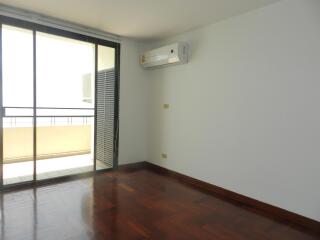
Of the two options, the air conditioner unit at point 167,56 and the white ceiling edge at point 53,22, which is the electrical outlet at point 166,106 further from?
the white ceiling edge at point 53,22

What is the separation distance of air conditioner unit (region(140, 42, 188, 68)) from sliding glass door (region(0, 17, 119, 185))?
582 millimetres

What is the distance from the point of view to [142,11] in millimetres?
2711

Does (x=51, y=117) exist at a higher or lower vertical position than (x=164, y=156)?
higher

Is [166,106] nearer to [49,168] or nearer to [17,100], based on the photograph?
[49,168]

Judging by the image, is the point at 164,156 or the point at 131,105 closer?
the point at 164,156

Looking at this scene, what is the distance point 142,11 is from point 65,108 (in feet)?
9.89

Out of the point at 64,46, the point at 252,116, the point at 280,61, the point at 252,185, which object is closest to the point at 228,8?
the point at 280,61

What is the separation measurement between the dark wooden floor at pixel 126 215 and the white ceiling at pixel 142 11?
239 cm

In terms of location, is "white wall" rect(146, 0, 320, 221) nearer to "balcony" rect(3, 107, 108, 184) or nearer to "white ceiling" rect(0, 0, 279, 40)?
"white ceiling" rect(0, 0, 279, 40)

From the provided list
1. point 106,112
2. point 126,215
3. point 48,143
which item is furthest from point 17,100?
point 126,215

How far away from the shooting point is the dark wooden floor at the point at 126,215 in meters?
2.04

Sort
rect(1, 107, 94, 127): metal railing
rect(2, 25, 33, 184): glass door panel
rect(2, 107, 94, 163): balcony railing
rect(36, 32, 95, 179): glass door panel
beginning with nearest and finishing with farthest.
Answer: rect(2, 25, 33, 184): glass door panel < rect(1, 107, 94, 127): metal railing < rect(2, 107, 94, 163): balcony railing < rect(36, 32, 95, 179): glass door panel

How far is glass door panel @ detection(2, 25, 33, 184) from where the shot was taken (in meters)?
3.09

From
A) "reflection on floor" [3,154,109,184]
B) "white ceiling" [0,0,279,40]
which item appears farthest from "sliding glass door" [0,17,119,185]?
"white ceiling" [0,0,279,40]
